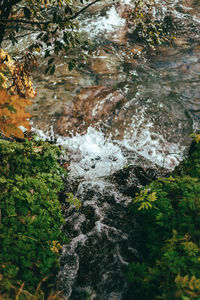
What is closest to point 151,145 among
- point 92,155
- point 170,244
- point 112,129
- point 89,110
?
point 112,129

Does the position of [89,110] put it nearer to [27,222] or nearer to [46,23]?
[46,23]

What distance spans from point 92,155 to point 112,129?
93cm

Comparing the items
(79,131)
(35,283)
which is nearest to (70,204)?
(35,283)

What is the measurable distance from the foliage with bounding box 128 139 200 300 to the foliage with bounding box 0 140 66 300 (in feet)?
3.34

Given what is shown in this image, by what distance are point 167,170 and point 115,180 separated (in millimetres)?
1196

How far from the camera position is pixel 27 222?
272cm

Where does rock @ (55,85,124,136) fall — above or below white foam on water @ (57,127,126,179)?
above

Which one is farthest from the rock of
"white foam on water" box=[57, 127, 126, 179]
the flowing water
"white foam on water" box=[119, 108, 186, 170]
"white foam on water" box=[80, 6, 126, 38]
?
"white foam on water" box=[80, 6, 126, 38]

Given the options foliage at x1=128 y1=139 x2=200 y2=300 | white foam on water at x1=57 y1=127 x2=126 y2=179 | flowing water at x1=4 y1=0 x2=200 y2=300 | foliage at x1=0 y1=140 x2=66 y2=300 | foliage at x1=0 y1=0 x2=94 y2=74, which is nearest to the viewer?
foliage at x1=128 y1=139 x2=200 y2=300

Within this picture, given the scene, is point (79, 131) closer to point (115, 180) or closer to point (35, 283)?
point (115, 180)

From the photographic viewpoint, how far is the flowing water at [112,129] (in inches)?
124

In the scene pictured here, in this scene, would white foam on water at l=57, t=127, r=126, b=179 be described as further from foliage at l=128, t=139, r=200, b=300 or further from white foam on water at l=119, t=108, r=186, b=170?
foliage at l=128, t=139, r=200, b=300

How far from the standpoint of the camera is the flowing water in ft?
10.3

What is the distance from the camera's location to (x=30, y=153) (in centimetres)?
354
